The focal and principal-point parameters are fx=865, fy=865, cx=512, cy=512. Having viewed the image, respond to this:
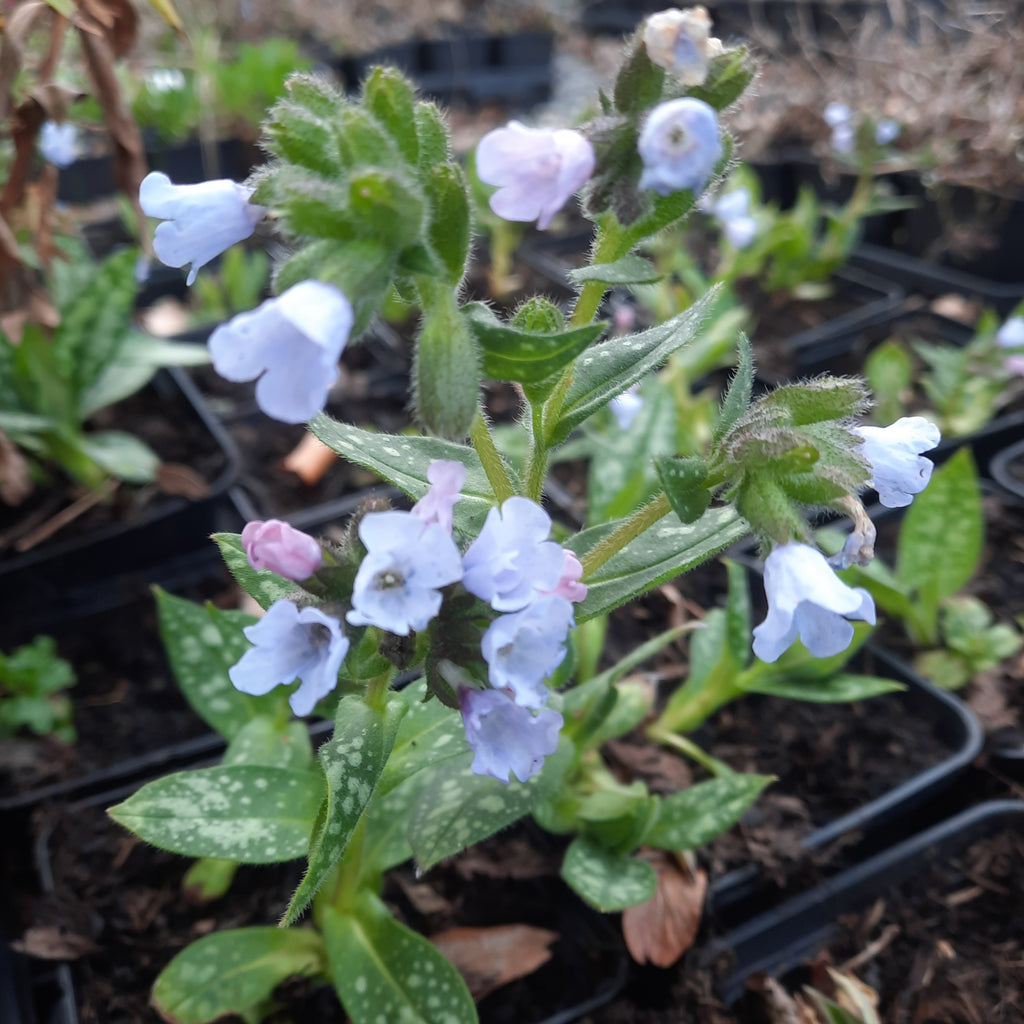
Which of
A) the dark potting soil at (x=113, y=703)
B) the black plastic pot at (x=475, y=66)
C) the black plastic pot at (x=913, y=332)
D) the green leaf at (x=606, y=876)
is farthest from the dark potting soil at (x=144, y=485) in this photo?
the black plastic pot at (x=475, y=66)

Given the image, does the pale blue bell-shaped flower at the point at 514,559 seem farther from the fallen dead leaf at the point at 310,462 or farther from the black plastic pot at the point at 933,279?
the black plastic pot at the point at 933,279

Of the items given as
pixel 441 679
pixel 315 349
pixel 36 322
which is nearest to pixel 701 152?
pixel 315 349

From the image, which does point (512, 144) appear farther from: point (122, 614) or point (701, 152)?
point (122, 614)

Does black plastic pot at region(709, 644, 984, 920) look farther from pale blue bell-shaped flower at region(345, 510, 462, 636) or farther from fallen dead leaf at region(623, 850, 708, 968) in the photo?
pale blue bell-shaped flower at region(345, 510, 462, 636)

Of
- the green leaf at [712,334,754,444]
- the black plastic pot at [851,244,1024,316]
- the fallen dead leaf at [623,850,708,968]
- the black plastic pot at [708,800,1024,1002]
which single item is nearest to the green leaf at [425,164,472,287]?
the green leaf at [712,334,754,444]

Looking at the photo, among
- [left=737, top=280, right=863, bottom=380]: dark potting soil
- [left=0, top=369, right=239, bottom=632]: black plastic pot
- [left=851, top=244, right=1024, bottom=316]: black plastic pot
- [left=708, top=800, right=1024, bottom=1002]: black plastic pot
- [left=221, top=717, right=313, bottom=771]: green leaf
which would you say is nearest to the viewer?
[left=221, top=717, right=313, bottom=771]: green leaf
